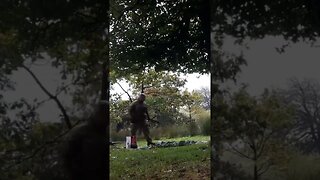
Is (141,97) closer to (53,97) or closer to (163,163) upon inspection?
(163,163)

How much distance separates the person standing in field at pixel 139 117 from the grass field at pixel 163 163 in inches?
3.3

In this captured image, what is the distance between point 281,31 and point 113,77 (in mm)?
1364

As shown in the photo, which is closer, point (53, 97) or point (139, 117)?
point (53, 97)

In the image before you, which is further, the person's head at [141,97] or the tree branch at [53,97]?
the person's head at [141,97]

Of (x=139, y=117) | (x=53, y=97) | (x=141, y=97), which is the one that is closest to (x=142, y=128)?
(x=139, y=117)

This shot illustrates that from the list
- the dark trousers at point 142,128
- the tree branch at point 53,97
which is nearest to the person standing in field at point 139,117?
the dark trousers at point 142,128

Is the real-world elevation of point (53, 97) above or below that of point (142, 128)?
above

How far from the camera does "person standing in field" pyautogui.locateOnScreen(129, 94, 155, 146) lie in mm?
3990

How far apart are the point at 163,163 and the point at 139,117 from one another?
0.41m

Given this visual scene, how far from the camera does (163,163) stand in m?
3.99

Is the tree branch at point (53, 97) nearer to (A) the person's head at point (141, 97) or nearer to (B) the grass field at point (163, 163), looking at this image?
(B) the grass field at point (163, 163)

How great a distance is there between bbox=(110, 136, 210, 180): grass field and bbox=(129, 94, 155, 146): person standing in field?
0.08 meters

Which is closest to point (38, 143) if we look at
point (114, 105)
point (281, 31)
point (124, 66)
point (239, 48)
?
point (114, 105)

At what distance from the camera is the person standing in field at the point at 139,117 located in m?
3.99
